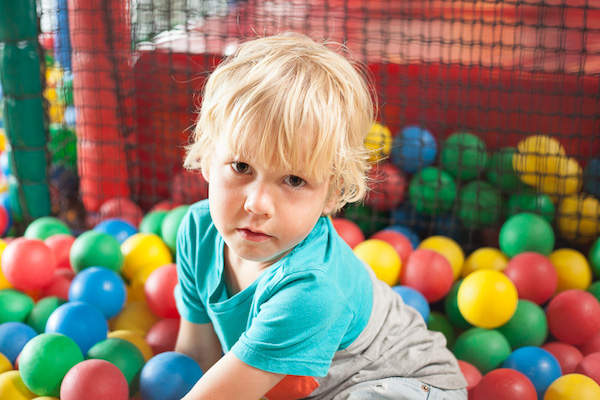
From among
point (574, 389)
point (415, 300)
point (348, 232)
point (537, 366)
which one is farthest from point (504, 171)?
point (574, 389)

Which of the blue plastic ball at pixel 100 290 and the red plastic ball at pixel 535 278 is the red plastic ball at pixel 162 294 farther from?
the red plastic ball at pixel 535 278

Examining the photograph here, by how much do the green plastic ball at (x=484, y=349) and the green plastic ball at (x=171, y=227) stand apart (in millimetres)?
742

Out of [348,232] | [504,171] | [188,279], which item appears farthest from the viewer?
[504,171]

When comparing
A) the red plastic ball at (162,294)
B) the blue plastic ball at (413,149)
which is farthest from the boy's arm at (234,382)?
the blue plastic ball at (413,149)

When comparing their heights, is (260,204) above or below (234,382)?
above

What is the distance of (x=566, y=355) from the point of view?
131 centimetres

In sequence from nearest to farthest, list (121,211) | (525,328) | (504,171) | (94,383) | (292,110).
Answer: (292,110) → (94,383) → (525,328) → (504,171) → (121,211)

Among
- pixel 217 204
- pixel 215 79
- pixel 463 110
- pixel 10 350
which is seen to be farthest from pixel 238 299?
pixel 463 110

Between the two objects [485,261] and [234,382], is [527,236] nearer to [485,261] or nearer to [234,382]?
[485,261]

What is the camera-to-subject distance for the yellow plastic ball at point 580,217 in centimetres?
167

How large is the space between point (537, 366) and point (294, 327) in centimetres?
58

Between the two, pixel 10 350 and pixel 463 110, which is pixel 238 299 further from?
pixel 463 110

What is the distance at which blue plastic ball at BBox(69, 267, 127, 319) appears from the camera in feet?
4.50

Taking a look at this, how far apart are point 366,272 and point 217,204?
31 centimetres
